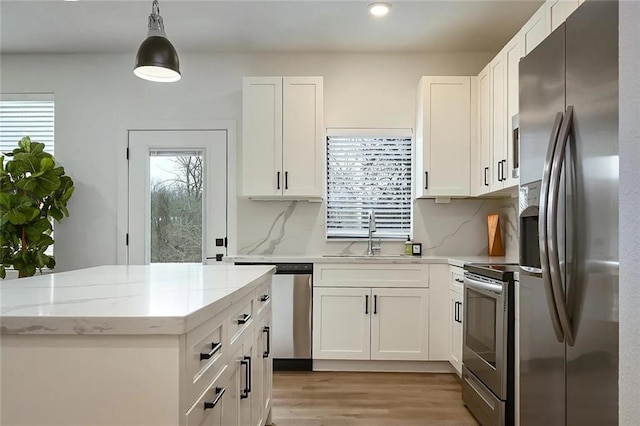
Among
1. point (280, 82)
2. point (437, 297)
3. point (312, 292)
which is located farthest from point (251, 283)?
point (280, 82)

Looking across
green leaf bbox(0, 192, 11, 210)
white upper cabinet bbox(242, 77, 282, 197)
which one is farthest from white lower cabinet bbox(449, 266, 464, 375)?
green leaf bbox(0, 192, 11, 210)

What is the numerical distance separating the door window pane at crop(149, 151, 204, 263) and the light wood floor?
148 cm

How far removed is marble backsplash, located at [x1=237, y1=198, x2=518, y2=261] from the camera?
424cm

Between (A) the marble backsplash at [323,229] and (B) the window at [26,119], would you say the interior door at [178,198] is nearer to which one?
(A) the marble backsplash at [323,229]

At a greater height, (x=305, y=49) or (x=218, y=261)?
(x=305, y=49)

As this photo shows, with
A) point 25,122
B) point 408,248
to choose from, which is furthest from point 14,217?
point 408,248

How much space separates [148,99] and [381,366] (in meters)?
3.16

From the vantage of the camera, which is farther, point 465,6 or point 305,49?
point 305,49

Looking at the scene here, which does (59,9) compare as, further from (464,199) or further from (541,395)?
(541,395)

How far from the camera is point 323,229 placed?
4.29m

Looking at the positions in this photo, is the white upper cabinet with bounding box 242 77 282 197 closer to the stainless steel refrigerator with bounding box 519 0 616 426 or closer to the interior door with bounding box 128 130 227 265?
the interior door with bounding box 128 130 227 265

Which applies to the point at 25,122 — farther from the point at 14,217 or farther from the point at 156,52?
the point at 156,52

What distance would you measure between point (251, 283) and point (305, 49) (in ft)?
9.51

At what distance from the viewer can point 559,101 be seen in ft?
5.58
